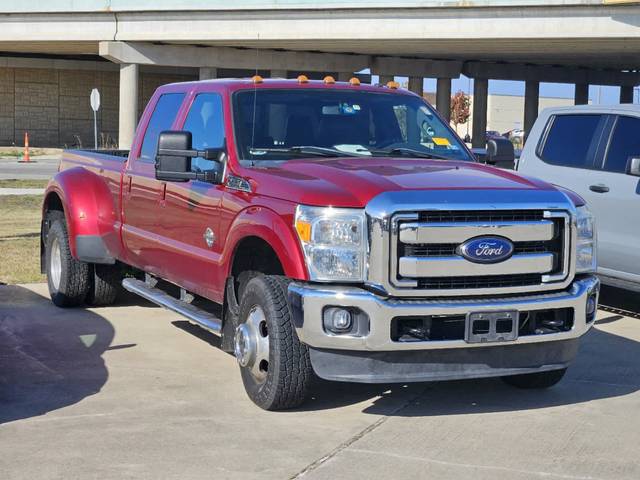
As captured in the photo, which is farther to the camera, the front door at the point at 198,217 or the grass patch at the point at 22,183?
the grass patch at the point at 22,183

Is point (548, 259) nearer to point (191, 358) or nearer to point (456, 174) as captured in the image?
point (456, 174)

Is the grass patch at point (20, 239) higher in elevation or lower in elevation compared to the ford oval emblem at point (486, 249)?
lower

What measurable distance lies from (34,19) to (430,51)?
1630 centimetres

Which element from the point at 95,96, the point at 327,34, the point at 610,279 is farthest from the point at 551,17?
the point at 610,279

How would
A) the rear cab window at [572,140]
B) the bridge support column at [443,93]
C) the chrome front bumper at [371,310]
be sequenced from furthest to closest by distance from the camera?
1. the bridge support column at [443,93]
2. the rear cab window at [572,140]
3. the chrome front bumper at [371,310]

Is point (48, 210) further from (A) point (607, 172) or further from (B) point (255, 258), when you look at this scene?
(A) point (607, 172)

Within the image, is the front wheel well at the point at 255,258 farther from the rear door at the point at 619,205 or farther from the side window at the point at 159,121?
the rear door at the point at 619,205

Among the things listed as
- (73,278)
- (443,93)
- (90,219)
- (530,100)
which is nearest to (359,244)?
(90,219)

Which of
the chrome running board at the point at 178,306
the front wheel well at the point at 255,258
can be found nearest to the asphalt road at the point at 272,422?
the chrome running board at the point at 178,306

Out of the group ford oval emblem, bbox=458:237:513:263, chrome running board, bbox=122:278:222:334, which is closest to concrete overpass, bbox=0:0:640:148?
chrome running board, bbox=122:278:222:334

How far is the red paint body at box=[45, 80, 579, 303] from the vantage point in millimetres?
6477

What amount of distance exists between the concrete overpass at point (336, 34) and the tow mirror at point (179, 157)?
2849cm

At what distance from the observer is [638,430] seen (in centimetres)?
654

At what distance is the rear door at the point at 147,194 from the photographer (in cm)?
847
